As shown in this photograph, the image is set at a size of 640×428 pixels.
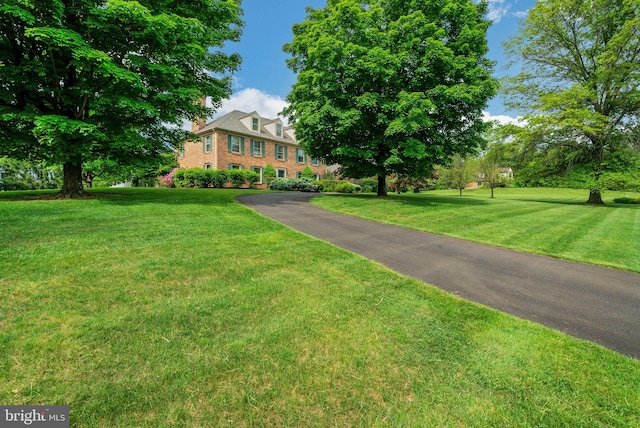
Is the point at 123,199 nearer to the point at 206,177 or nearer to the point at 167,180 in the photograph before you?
the point at 206,177

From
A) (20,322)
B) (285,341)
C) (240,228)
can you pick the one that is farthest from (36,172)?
(285,341)

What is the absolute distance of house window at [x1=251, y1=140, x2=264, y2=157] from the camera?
28769 mm

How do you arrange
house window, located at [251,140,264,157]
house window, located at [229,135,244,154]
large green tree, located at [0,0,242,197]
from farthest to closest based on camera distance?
house window, located at [251,140,264,157]
house window, located at [229,135,244,154]
large green tree, located at [0,0,242,197]

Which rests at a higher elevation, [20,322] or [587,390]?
[20,322]

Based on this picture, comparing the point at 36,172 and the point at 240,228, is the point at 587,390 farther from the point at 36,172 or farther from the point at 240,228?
the point at 36,172

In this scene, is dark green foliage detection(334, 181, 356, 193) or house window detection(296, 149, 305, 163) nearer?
dark green foliage detection(334, 181, 356, 193)

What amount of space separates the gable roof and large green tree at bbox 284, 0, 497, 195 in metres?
14.0

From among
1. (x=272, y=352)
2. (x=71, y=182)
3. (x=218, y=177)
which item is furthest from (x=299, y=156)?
(x=272, y=352)

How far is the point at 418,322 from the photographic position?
3.18 m

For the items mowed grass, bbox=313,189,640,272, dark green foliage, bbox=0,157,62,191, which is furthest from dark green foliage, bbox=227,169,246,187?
dark green foliage, bbox=0,157,62,191

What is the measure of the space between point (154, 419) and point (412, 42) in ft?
50.4

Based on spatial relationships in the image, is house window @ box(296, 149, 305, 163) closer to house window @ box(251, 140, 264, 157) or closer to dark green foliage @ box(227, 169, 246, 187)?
house window @ box(251, 140, 264, 157)

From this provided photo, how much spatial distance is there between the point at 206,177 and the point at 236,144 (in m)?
5.89

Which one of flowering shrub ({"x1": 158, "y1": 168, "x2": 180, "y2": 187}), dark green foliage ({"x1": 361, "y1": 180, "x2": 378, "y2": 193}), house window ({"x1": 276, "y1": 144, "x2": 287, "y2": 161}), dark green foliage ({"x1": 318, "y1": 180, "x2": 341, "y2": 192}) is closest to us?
flowering shrub ({"x1": 158, "y1": 168, "x2": 180, "y2": 187})
